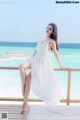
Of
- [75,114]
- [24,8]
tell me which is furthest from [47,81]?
[24,8]

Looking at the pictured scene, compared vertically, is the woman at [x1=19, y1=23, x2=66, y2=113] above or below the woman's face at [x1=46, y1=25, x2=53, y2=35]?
below

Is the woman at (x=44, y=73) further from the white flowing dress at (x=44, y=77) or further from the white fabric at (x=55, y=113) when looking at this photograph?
the white fabric at (x=55, y=113)

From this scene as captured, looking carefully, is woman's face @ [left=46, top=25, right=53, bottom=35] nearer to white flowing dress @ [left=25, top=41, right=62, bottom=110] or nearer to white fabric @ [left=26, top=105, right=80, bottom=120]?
white flowing dress @ [left=25, top=41, right=62, bottom=110]

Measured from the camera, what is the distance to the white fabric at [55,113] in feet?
8.80

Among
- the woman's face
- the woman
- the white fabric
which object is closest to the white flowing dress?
the woman

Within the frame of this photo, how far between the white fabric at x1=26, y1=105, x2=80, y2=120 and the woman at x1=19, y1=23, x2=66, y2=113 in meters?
1.04

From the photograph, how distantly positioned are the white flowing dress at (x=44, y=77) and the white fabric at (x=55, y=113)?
3.41 ft

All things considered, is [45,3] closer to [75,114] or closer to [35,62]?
[35,62]

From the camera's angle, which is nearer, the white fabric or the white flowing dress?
the white fabric

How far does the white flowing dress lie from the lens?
13.1ft

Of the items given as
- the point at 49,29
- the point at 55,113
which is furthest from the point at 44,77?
the point at 55,113

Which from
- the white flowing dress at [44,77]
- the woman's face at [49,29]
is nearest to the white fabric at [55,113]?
the white flowing dress at [44,77]

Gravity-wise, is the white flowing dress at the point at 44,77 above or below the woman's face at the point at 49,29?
below

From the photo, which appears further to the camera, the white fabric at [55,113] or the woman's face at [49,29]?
the woman's face at [49,29]
